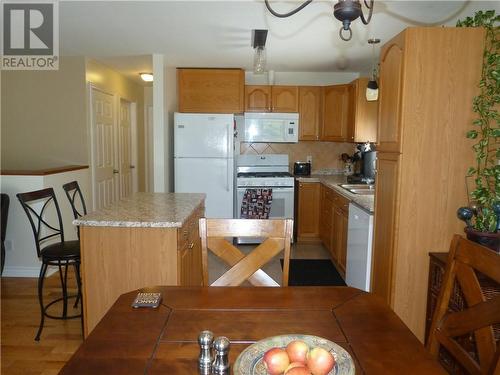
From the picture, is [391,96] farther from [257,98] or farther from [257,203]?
[257,98]

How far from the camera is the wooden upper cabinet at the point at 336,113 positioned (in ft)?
15.9

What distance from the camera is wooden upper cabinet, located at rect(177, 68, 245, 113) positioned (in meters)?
4.68

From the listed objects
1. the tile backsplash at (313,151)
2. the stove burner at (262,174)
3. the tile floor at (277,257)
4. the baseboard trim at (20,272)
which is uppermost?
the tile backsplash at (313,151)

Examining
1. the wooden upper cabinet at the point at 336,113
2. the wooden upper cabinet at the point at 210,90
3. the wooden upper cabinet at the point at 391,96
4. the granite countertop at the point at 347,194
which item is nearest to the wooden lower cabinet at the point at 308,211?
the granite countertop at the point at 347,194

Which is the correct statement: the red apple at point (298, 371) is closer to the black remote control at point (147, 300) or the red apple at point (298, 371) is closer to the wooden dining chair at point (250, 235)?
the black remote control at point (147, 300)

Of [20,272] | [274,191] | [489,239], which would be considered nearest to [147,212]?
[489,239]

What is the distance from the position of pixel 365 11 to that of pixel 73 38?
8.63 feet

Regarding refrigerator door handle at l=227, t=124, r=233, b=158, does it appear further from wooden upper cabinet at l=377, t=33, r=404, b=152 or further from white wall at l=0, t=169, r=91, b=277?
wooden upper cabinet at l=377, t=33, r=404, b=152

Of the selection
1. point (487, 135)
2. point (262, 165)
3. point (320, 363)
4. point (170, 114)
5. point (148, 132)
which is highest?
point (170, 114)

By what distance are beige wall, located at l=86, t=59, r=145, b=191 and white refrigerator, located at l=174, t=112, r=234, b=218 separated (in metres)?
1.14

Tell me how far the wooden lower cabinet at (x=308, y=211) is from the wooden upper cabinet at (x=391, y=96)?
2.37 meters

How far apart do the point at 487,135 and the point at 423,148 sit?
32 centimetres

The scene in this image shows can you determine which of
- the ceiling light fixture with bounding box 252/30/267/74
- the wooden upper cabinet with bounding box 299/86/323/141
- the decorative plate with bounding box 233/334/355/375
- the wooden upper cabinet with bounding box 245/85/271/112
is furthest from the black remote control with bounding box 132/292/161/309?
the wooden upper cabinet with bounding box 299/86/323/141

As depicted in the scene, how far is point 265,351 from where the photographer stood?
3.06 feet
